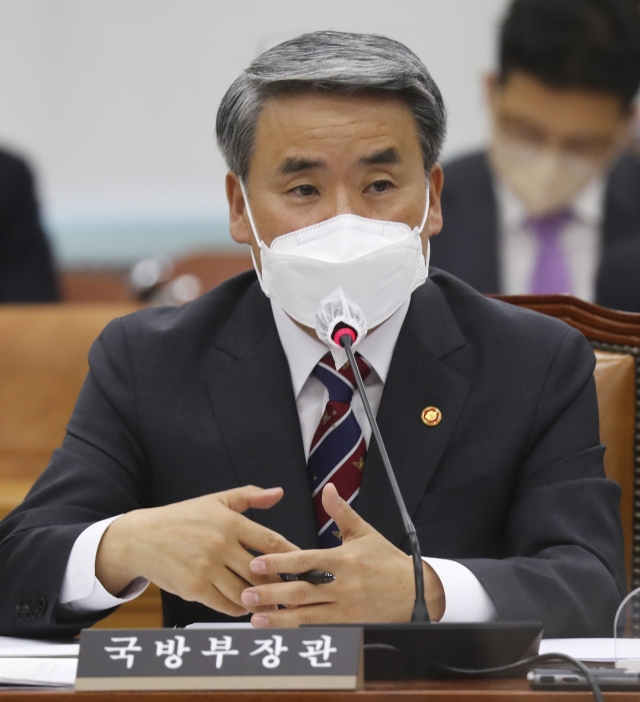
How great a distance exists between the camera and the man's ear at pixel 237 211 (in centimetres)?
180

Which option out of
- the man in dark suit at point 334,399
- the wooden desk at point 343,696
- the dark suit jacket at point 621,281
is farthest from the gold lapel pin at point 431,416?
the dark suit jacket at point 621,281

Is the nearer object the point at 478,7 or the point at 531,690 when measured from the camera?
the point at 531,690

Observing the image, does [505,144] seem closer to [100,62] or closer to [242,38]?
[242,38]

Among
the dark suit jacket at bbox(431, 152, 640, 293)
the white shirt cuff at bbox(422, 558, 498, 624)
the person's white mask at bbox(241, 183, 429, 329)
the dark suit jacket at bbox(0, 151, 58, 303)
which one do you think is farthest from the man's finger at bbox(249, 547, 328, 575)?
the dark suit jacket at bbox(0, 151, 58, 303)

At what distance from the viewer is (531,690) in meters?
1.00

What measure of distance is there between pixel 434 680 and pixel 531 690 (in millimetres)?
109

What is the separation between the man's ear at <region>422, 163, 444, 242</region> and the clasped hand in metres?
0.60

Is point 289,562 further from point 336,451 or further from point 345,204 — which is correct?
point 345,204

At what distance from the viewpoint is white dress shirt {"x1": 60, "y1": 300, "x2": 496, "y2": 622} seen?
1.39 meters

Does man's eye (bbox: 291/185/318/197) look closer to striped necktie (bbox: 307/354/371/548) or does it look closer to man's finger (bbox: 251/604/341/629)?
striped necktie (bbox: 307/354/371/548)

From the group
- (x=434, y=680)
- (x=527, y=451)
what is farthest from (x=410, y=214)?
(x=434, y=680)

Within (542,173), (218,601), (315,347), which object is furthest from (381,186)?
(542,173)

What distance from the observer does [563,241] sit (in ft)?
12.7

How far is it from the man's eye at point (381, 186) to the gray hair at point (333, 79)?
0.38ft
